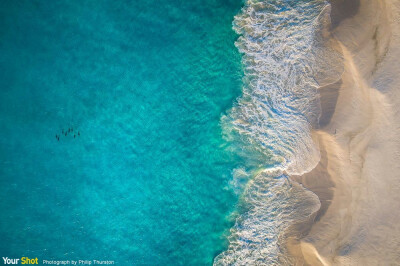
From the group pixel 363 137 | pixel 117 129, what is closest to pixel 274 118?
pixel 363 137

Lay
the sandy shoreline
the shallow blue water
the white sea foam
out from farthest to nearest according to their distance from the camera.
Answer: the shallow blue water
the white sea foam
the sandy shoreline

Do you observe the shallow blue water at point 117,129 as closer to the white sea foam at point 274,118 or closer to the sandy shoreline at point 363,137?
the white sea foam at point 274,118

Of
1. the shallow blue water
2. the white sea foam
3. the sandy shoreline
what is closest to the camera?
the sandy shoreline

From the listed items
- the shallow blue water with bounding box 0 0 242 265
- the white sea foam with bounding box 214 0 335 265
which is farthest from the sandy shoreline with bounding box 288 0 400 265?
the shallow blue water with bounding box 0 0 242 265

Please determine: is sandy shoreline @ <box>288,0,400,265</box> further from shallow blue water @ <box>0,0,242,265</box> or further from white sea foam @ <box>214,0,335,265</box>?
shallow blue water @ <box>0,0,242,265</box>

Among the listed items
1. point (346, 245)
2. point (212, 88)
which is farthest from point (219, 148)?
point (346, 245)

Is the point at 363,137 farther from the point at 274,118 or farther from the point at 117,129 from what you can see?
the point at 117,129

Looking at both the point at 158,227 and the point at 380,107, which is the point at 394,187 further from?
the point at 158,227
